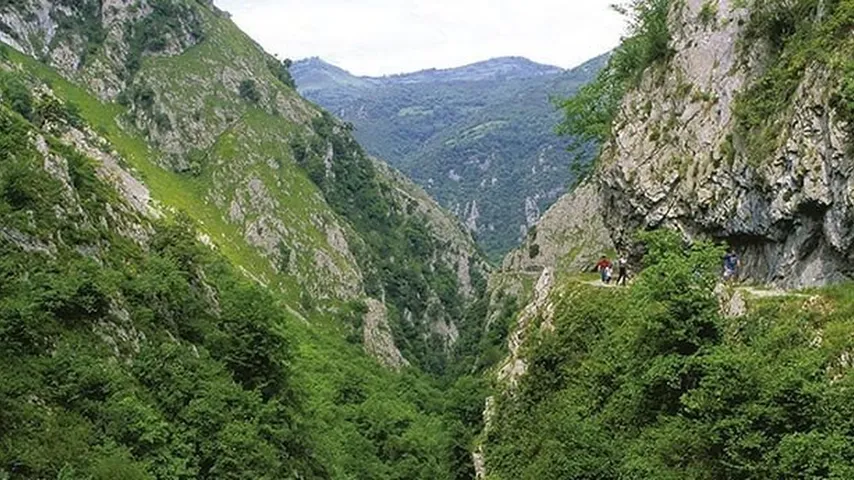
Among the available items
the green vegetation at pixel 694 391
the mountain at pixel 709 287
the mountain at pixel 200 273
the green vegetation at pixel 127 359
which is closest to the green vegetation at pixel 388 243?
the mountain at pixel 200 273

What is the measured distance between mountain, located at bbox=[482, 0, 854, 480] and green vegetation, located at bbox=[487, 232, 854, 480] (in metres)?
0.07

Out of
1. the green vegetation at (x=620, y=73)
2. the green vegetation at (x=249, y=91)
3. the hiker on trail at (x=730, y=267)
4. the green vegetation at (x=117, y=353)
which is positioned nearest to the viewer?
the green vegetation at (x=117, y=353)

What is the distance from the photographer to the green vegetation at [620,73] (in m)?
46.7

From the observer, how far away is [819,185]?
28.3m

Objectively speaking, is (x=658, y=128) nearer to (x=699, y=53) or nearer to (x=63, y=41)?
(x=699, y=53)

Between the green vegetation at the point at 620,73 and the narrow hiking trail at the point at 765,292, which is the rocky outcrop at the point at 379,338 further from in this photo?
the narrow hiking trail at the point at 765,292

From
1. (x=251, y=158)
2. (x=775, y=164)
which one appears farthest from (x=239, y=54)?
(x=775, y=164)

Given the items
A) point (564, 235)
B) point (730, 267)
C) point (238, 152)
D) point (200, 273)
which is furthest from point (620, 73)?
point (238, 152)

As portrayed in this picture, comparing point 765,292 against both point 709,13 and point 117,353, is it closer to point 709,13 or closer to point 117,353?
point 709,13

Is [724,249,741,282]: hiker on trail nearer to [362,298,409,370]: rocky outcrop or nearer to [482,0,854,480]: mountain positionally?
[482,0,854,480]: mountain

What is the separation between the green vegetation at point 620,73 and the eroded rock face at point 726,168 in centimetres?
126

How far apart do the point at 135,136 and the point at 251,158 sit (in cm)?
2172

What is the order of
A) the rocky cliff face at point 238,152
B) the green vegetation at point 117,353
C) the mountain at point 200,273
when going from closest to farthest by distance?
the green vegetation at point 117,353
the mountain at point 200,273
the rocky cliff face at point 238,152

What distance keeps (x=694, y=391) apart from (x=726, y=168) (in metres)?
16.8
